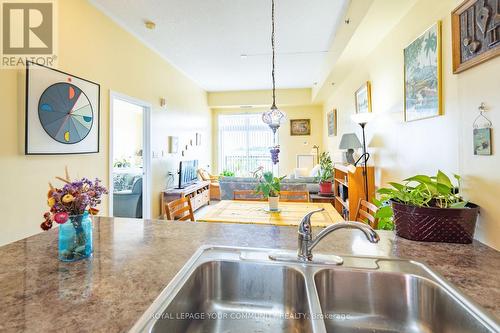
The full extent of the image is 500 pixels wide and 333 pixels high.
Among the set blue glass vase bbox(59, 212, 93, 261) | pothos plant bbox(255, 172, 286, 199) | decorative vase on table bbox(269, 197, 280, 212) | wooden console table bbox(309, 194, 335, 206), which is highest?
pothos plant bbox(255, 172, 286, 199)

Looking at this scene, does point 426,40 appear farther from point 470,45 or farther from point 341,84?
point 341,84

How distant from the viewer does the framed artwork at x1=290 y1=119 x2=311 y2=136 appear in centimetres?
701

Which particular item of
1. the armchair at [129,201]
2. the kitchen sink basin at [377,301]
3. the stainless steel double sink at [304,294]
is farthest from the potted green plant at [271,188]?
the armchair at [129,201]

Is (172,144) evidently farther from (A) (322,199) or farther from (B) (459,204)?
(B) (459,204)

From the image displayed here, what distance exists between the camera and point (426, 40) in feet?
6.02

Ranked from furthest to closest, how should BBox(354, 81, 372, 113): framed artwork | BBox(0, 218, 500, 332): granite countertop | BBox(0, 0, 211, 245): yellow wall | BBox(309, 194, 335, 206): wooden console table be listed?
1. BBox(309, 194, 335, 206): wooden console table
2. BBox(354, 81, 372, 113): framed artwork
3. BBox(0, 0, 211, 245): yellow wall
4. BBox(0, 218, 500, 332): granite countertop

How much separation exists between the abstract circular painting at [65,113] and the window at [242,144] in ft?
16.3

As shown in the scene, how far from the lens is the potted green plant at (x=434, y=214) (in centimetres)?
105

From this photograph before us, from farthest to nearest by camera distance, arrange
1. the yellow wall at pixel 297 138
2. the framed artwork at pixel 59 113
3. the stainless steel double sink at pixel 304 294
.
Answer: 1. the yellow wall at pixel 297 138
2. the framed artwork at pixel 59 113
3. the stainless steel double sink at pixel 304 294

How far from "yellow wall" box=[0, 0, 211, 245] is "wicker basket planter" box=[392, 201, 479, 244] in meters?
2.73

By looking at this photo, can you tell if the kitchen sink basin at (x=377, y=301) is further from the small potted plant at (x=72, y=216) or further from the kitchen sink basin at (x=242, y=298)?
the small potted plant at (x=72, y=216)

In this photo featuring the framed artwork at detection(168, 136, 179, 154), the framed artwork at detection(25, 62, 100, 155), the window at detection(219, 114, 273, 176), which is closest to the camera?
the framed artwork at detection(25, 62, 100, 155)

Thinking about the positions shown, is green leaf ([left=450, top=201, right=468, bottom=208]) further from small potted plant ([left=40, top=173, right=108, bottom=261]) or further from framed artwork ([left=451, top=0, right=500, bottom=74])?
small potted plant ([left=40, top=173, right=108, bottom=261])

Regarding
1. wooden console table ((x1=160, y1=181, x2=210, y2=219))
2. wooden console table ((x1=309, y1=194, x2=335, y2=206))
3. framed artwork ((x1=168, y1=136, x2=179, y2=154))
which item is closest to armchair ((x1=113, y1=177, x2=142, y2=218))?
wooden console table ((x1=160, y1=181, x2=210, y2=219))
